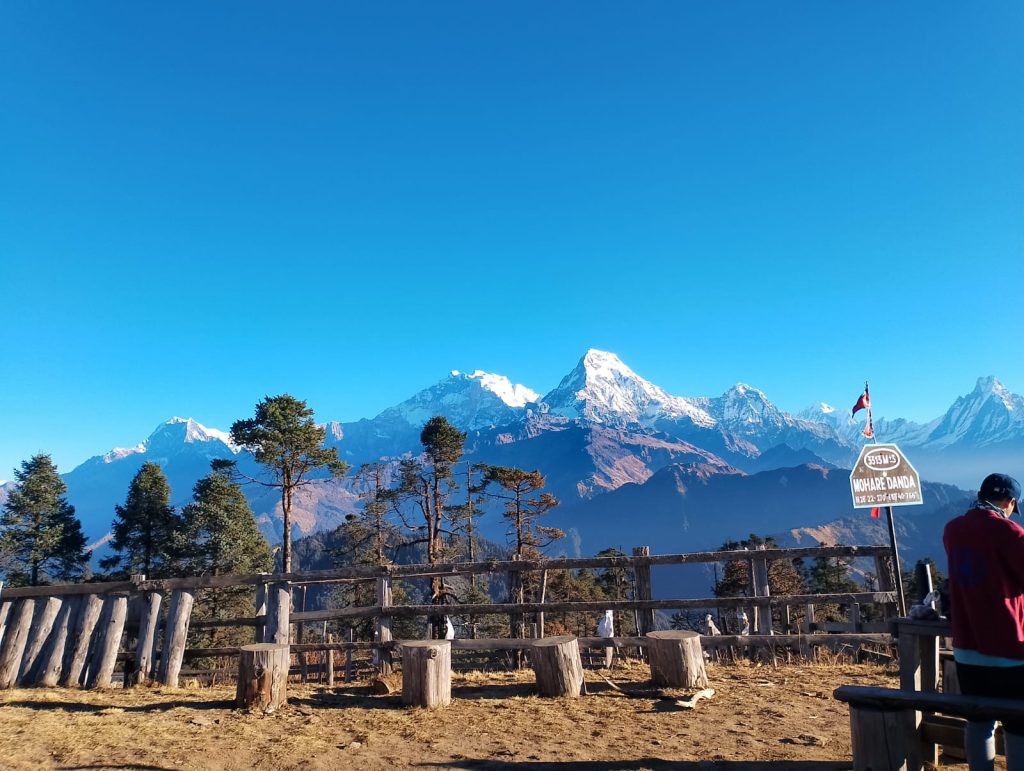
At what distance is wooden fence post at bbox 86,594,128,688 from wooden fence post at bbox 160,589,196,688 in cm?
66

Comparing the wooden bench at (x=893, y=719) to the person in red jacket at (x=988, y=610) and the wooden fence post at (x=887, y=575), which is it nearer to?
the person in red jacket at (x=988, y=610)

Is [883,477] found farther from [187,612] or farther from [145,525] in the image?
[145,525]

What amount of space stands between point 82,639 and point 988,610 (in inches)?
442

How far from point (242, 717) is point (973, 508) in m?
7.62

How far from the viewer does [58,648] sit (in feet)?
31.1

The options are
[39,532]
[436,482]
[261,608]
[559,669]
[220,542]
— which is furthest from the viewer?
[436,482]

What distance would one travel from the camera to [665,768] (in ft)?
17.8

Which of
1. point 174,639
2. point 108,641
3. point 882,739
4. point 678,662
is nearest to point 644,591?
point 678,662

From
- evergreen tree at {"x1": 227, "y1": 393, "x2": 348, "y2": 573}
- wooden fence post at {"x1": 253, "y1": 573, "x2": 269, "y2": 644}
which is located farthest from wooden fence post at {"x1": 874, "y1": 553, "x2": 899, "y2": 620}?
evergreen tree at {"x1": 227, "y1": 393, "x2": 348, "y2": 573}

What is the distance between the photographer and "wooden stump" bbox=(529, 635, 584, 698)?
802cm

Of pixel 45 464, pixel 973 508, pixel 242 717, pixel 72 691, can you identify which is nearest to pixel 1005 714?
pixel 973 508

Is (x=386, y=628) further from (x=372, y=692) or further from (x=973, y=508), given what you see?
(x=973, y=508)

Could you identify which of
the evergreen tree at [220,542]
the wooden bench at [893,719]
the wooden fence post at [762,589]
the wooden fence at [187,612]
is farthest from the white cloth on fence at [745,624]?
the evergreen tree at [220,542]

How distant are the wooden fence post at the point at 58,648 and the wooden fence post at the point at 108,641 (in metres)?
0.41
